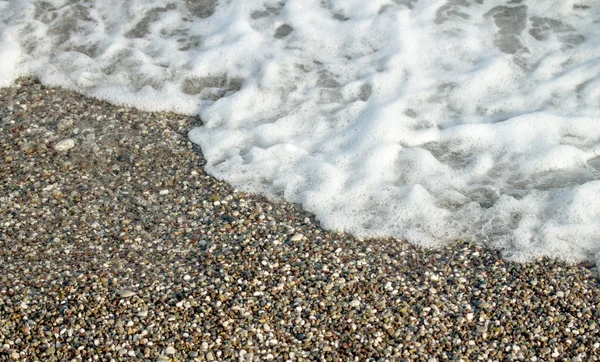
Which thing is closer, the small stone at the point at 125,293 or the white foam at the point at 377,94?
the small stone at the point at 125,293

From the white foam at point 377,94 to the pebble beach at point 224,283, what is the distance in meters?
0.30

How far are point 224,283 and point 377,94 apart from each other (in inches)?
98.5

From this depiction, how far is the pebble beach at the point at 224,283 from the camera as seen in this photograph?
3869 millimetres

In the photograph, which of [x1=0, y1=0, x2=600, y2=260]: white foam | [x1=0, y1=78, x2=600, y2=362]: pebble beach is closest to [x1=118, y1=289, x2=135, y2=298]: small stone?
[x1=0, y1=78, x2=600, y2=362]: pebble beach

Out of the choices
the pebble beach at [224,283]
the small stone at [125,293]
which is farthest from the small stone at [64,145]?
the small stone at [125,293]

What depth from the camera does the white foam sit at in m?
5.00

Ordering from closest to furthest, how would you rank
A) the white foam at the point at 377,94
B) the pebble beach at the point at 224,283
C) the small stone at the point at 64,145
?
the pebble beach at the point at 224,283 < the white foam at the point at 377,94 < the small stone at the point at 64,145

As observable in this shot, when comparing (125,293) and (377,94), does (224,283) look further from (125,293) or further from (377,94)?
(377,94)

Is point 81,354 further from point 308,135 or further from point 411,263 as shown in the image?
point 308,135

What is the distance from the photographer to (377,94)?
614 centimetres

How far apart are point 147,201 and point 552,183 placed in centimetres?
276

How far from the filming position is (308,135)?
5.74 meters

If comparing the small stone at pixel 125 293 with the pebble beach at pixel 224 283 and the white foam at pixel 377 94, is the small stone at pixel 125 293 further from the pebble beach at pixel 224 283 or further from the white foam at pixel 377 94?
the white foam at pixel 377 94

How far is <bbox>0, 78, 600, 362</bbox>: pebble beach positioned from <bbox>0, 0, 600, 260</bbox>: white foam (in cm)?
30
